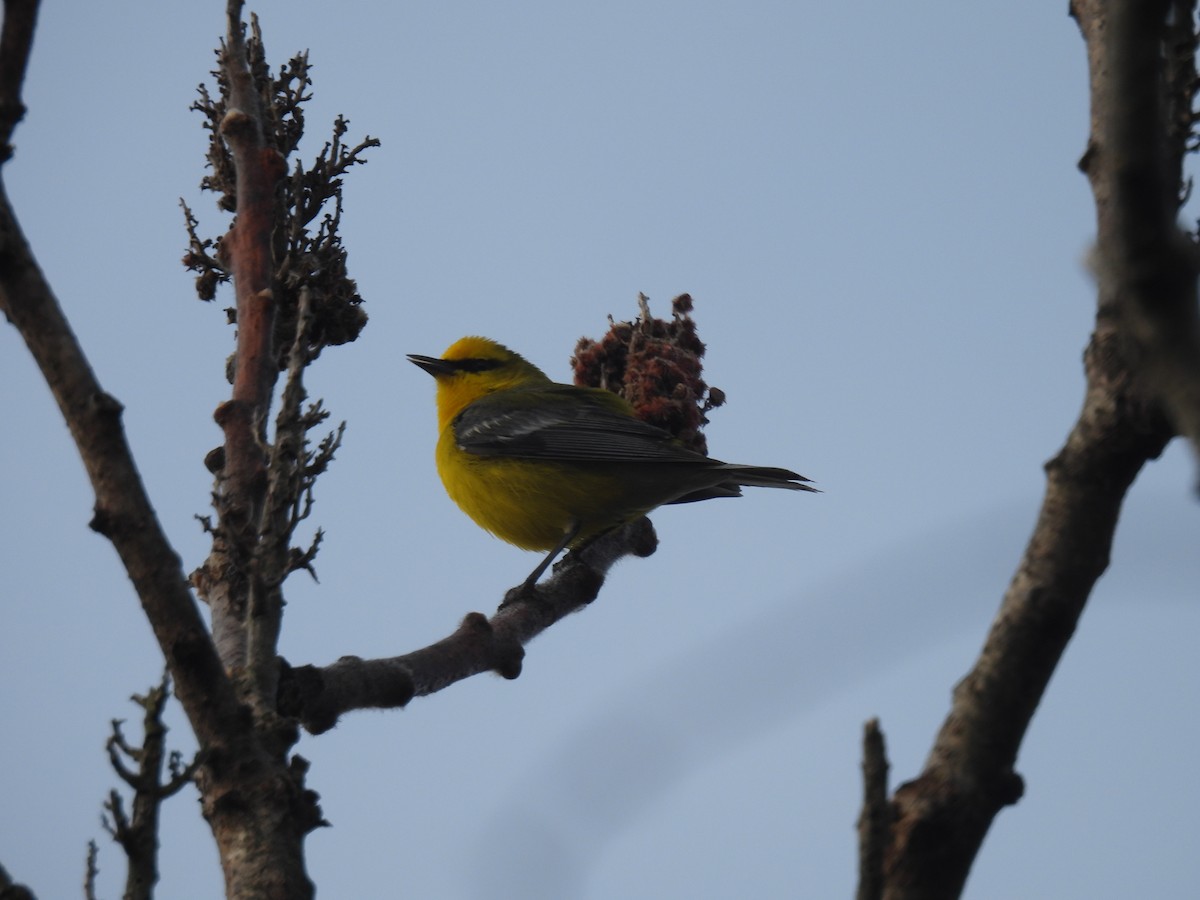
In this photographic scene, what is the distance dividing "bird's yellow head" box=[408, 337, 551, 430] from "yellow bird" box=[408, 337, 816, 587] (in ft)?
1.90

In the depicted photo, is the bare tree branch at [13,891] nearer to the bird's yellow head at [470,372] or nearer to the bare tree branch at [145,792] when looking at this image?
the bare tree branch at [145,792]

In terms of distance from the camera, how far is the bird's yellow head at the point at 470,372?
9.20 m

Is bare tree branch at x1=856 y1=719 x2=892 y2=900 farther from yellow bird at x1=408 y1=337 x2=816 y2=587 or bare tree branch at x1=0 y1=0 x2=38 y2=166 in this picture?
yellow bird at x1=408 y1=337 x2=816 y2=587

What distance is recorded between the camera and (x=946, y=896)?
1857mm

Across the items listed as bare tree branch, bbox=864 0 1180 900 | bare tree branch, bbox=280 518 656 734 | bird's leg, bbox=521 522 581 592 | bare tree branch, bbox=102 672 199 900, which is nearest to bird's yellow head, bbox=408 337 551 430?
bird's leg, bbox=521 522 581 592

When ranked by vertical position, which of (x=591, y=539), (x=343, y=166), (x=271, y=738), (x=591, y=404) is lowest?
(x=271, y=738)

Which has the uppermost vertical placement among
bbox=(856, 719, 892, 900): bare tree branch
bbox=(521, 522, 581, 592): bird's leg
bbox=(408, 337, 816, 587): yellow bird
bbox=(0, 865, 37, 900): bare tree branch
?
bbox=(408, 337, 816, 587): yellow bird

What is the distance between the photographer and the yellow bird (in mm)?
7180

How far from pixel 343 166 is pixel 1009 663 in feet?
13.4

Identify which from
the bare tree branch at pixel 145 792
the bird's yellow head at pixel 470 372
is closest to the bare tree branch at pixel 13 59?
the bare tree branch at pixel 145 792

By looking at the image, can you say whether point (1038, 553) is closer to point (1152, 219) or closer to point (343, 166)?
point (1152, 219)

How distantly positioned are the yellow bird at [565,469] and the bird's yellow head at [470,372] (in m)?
0.58

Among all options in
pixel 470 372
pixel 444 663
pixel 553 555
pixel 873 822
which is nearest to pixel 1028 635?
pixel 873 822

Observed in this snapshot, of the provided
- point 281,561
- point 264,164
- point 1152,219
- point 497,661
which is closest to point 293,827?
point 281,561
